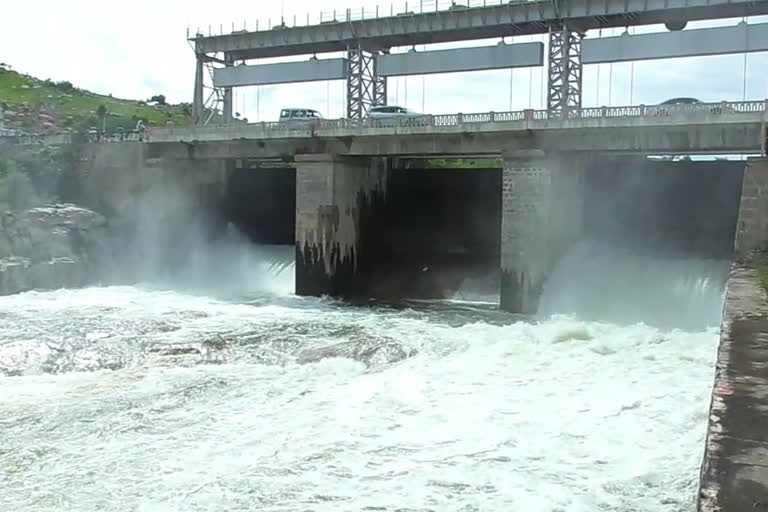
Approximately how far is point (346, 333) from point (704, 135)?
10.2m

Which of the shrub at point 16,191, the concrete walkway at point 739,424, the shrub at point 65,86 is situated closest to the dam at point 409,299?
the concrete walkway at point 739,424

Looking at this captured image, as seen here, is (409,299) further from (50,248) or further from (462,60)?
(50,248)

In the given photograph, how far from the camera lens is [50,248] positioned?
2634 cm

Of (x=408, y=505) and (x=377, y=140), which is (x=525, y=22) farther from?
(x=408, y=505)

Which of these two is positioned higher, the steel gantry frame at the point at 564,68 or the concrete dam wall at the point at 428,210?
the steel gantry frame at the point at 564,68

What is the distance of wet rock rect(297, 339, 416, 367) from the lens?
14961 millimetres

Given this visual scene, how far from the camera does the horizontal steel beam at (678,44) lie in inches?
1038

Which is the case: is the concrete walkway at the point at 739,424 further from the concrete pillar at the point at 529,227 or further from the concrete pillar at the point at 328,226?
the concrete pillar at the point at 328,226

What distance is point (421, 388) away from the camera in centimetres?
1254

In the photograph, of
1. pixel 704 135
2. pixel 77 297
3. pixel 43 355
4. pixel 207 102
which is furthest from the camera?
pixel 207 102

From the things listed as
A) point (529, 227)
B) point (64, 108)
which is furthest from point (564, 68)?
point (64, 108)

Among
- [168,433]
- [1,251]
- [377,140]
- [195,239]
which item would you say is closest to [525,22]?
[377,140]

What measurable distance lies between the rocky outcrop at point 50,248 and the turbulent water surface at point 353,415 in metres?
6.57

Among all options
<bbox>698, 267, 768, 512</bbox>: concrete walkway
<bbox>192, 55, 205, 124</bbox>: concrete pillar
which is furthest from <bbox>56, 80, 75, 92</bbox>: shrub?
<bbox>698, 267, 768, 512</bbox>: concrete walkway
